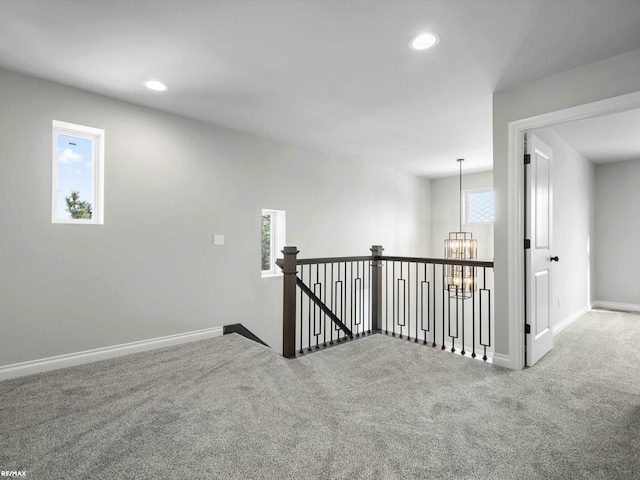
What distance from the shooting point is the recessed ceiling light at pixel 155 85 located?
276 centimetres

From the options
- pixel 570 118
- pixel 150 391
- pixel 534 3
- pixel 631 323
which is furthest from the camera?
pixel 631 323

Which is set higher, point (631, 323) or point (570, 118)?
point (570, 118)

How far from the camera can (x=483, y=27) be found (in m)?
2.01

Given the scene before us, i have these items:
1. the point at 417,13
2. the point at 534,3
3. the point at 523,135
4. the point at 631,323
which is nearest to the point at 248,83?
the point at 417,13

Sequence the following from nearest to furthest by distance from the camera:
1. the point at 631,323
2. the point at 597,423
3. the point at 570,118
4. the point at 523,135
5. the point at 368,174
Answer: the point at 597,423, the point at 570,118, the point at 523,135, the point at 631,323, the point at 368,174

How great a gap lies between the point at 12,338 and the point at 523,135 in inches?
179

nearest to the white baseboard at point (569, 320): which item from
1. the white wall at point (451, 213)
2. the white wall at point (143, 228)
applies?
the white wall at point (451, 213)

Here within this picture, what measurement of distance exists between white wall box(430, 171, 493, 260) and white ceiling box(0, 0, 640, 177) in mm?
3114

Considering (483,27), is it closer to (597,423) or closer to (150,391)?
(597,423)

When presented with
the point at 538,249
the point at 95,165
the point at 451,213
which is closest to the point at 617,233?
the point at 451,213

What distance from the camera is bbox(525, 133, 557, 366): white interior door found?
2.78m

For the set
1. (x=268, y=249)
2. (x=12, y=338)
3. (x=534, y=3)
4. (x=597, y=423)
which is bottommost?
(x=597, y=423)

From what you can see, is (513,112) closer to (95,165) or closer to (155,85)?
(155,85)

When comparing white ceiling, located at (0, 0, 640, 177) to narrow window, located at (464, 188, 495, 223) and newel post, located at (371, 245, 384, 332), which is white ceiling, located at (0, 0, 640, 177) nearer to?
newel post, located at (371, 245, 384, 332)
